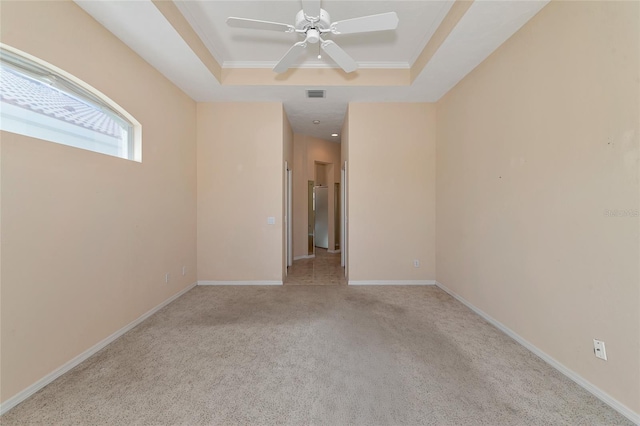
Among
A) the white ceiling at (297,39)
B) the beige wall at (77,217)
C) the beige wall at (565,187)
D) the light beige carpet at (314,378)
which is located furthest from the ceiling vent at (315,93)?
A: the light beige carpet at (314,378)

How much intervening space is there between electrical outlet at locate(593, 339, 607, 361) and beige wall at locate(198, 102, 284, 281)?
11.1ft

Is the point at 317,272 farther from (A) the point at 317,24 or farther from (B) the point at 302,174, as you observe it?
(A) the point at 317,24

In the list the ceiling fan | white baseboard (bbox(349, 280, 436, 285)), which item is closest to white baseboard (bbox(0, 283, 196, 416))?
white baseboard (bbox(349, 280, 436, 285))

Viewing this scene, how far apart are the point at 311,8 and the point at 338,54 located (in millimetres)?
546

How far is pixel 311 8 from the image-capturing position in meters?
1.82

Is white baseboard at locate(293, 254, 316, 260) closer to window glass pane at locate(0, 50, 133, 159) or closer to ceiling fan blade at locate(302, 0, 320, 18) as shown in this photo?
window glass pane at locate(0, 50, 133, 159)

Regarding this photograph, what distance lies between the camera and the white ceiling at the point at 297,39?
209 cm

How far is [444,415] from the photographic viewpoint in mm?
1435

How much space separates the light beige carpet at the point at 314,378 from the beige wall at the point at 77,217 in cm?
30

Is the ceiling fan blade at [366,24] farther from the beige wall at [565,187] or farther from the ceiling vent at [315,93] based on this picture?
the ceiling vent at [315,93]

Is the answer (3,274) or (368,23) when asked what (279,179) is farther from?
(3,274)

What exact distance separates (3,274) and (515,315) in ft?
12.8

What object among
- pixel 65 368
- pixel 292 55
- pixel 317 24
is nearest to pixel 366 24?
pixel 317 24

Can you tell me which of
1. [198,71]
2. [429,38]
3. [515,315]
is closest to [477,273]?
[515,315]
